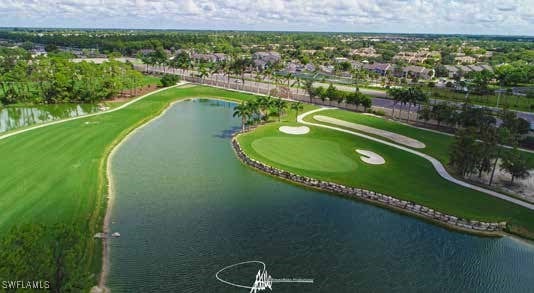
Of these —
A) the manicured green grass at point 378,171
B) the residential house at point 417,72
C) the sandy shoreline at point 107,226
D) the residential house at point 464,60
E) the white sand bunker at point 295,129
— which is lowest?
the sandy shoreline at point 107,226

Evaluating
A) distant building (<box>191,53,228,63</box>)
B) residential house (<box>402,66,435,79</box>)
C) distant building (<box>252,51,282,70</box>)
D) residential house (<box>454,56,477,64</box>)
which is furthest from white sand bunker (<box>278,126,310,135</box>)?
residential house (<box>454,56,477,64</box>)

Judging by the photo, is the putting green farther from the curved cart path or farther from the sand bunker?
the sand bunker

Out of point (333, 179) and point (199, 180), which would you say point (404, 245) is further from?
point (199, 180)

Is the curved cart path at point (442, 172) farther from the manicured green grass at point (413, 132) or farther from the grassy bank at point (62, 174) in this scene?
the grassy bank at point (62, 174)

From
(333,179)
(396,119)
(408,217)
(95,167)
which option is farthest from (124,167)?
(396,119)

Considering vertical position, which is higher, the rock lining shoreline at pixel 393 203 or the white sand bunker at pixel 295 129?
the white sand bunker at pixel 295 129

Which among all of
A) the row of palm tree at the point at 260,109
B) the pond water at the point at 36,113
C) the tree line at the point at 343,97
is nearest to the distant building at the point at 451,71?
the tree line at the point at 343,97
